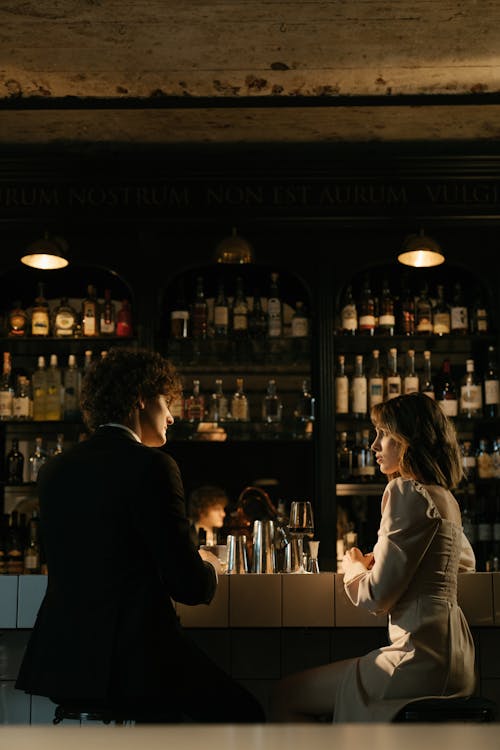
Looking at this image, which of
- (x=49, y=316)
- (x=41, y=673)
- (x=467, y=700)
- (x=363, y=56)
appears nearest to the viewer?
(x=41, y=673)

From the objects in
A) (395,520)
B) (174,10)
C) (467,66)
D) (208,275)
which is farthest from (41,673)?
(208,275)

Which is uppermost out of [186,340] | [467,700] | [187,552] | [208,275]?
[208,275]

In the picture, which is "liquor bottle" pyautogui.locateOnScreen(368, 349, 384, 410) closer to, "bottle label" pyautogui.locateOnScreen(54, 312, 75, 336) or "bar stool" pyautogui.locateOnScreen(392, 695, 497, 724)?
"bottle label" pyautogui.locateOnScreen(54, 312, 75, 336)

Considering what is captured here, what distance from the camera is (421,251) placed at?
405 centimetres

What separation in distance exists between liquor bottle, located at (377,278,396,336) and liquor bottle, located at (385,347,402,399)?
102 millimetres

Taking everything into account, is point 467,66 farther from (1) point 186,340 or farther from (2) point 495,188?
(1) point 186,340

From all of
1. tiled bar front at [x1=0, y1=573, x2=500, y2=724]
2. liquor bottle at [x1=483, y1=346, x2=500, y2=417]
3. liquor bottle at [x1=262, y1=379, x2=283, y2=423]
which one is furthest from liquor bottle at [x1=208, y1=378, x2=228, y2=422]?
tiled bar front at [x1=0, y1=573, x2=500, y2=724]

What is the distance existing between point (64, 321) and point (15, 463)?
81 centimetres

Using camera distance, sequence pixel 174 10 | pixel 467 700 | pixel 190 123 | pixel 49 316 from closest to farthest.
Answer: pixel 467 700 → pixel 174 10 → pixel 190 123 → pixel 49 316

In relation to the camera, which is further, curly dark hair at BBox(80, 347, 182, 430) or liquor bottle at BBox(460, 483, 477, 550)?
liquor bottle at BBox(460, 483, 477, 550)

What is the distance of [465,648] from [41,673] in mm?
1065

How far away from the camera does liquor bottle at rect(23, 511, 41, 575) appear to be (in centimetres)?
448

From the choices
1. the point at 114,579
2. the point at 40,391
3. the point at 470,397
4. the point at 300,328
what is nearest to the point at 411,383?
the point at 470,397

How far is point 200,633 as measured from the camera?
9.73 feet
